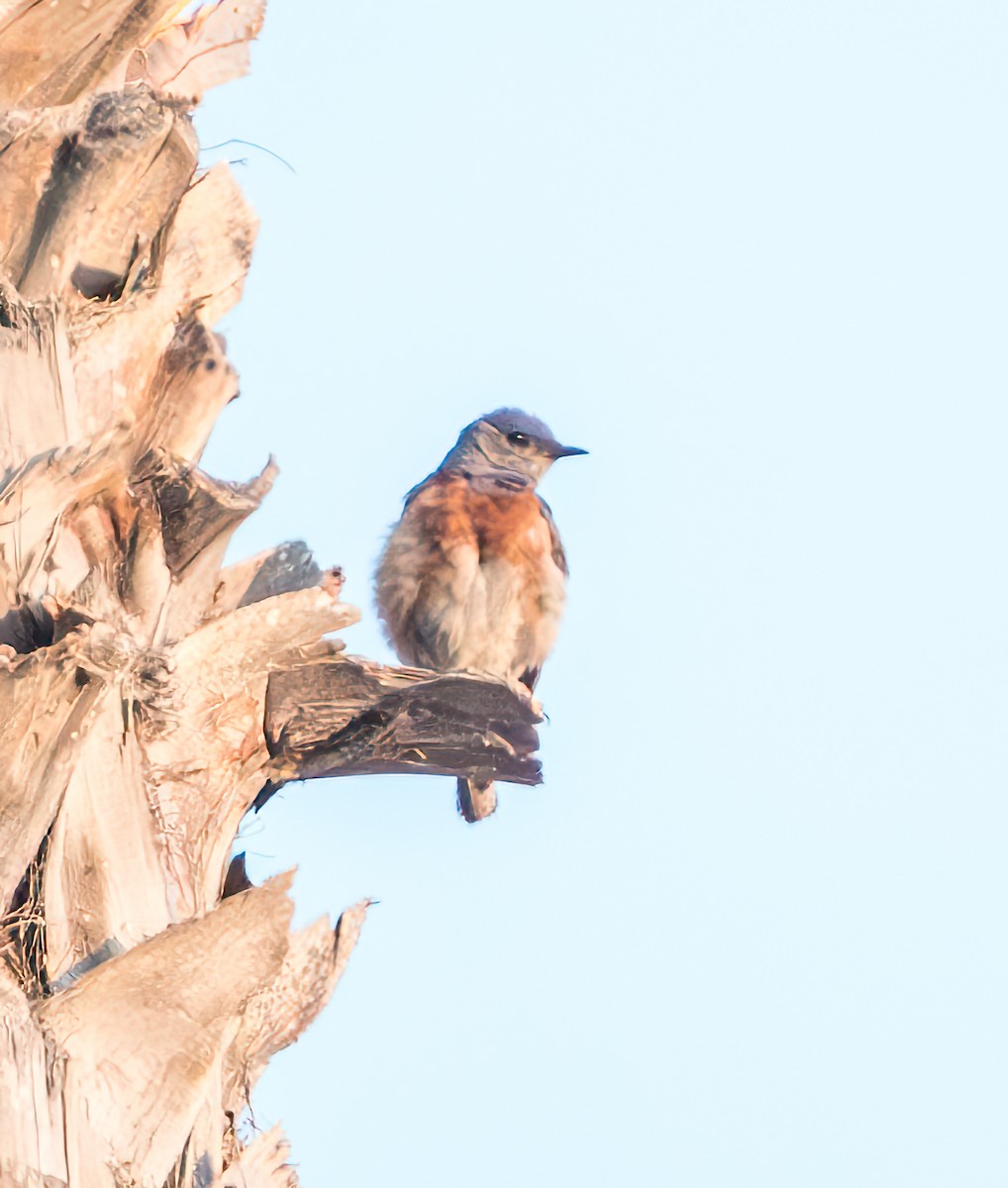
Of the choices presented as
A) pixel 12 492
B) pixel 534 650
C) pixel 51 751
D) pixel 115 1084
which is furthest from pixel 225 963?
pixel 534 650

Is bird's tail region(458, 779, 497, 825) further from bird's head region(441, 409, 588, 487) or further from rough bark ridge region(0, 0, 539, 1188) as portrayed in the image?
rough bark ridge region(0, 0, 539, 1188)

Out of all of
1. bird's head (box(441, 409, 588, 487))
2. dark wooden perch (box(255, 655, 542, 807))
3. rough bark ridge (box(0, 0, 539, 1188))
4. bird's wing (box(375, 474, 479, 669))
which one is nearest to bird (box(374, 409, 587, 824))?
bird's wing (box(375, 474, 479, 669))

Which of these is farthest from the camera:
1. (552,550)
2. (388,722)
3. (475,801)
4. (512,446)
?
(512,446)

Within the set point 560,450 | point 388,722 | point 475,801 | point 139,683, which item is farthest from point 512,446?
point 139,683

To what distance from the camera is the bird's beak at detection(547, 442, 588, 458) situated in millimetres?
7695

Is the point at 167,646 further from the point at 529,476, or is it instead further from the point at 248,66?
the point at 529,476

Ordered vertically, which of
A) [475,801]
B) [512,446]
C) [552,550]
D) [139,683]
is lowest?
[139,683]

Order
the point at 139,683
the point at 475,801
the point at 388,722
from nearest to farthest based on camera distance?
the point at 139,683 < the point at 388,722 < the point at 475,801

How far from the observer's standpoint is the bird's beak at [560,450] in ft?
25.2

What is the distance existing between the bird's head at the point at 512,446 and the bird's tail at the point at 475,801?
161cm

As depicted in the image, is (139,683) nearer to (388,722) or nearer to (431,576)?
(388,722)

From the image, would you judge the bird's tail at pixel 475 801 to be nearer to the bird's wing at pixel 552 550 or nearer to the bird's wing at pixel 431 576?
the bird's wing at pixel 431 576

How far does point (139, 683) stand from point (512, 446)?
14.7 ft

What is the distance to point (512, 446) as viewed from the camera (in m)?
7.64
